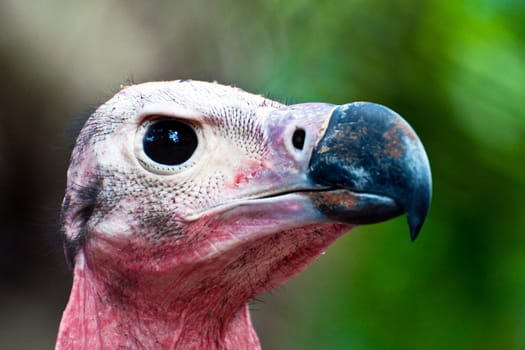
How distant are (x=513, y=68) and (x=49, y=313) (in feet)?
14.4

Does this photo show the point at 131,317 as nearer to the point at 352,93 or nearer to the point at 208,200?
the point at 208,200

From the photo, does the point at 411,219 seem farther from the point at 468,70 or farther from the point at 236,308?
the point at 468,70

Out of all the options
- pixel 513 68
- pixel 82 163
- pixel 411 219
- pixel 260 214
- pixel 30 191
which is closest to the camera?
pixel 411 219

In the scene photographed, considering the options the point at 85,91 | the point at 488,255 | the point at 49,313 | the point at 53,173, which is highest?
the point at 85,91

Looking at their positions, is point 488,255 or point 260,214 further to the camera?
point 488,255

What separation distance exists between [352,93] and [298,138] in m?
4.15

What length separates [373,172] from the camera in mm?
2602

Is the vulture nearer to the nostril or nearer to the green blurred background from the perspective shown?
the nostril

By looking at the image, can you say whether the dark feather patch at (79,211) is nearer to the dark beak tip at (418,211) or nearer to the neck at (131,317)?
the neck at (131,317)

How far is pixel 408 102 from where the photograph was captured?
710cm

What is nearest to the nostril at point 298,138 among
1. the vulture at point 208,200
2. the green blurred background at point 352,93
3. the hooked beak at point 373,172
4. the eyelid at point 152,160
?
the vulture at point 208,200

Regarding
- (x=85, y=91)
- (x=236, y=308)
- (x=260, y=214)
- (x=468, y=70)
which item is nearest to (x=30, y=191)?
(x=85, y=91)

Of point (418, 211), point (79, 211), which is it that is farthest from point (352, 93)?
point (418, 211)

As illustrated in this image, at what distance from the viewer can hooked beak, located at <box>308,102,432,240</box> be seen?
2596 mm
